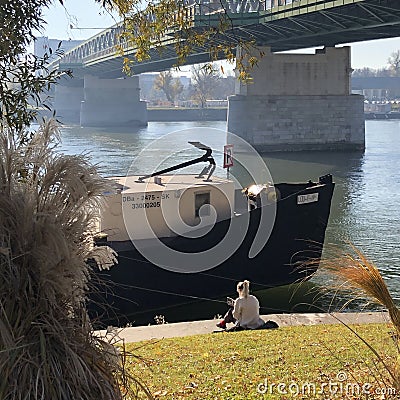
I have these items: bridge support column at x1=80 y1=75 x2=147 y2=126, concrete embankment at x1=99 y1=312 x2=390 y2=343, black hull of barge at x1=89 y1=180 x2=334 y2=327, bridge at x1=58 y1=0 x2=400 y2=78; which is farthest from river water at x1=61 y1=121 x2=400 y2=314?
bridge support column at x1=80 y1=75 x2=147 y2=126

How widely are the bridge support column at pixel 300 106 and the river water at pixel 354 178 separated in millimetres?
2046

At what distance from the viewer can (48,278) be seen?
2.75 metres

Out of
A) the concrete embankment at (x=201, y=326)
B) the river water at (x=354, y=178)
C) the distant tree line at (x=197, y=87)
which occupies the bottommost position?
the river water at (x=354, y=178)

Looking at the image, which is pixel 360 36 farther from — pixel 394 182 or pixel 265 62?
pixel 394 182

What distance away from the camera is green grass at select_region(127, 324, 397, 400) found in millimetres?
4941

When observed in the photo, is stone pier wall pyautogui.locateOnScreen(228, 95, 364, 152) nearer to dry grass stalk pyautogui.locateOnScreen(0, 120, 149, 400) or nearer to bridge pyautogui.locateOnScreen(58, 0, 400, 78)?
bridge pyautogui.locateOnScreen(58, 0, 400, 78)

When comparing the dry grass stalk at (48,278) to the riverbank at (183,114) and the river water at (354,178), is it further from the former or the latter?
the riverbank at (183,114)

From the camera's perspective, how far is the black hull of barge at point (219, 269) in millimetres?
12234

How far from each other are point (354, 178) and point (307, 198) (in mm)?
20081

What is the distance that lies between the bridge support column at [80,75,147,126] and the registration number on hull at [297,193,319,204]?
6706 cm

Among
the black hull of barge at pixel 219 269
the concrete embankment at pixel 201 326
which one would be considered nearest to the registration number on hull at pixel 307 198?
the black hull of barge at pixel 219 269

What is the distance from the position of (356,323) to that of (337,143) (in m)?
45.7

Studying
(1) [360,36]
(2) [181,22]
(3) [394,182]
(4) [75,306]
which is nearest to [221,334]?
(2) [181,22]

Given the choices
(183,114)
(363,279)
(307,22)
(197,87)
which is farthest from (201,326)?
(197,87)
